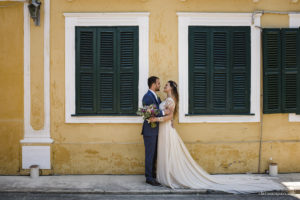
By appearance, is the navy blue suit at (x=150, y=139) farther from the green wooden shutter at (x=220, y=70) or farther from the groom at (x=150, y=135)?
the green wooden shutter at (x=220, y=70)

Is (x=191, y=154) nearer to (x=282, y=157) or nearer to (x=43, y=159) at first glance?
(x=282, y=157)

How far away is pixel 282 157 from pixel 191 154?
203cm

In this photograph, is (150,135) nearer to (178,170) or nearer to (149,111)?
(149,111)

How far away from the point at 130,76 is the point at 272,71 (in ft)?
10.2

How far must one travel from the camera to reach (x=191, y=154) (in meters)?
7.83

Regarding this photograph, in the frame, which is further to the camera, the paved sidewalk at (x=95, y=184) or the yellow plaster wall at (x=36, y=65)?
the yellow plaster wall at (x=36, y=65)

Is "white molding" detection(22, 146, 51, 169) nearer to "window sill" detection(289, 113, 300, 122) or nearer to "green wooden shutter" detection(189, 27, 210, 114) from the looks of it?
"green wooden shutter" detection(189, 27, 210, 114)

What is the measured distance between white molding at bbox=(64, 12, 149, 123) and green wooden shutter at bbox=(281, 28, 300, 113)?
9.89ft

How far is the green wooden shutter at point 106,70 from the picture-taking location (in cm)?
777

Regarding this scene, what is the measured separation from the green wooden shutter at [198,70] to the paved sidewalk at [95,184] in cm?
194

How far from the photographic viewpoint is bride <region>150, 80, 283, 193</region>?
6.91m

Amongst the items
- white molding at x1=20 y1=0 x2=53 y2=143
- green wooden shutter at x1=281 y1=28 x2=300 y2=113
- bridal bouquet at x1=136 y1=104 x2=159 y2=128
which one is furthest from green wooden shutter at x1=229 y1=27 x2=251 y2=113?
white molding at x1=20 y1=0 x2=53 y2=143

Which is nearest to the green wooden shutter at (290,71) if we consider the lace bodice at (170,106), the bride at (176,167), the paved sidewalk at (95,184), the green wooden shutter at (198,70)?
the paved sidewalk at (95,184)

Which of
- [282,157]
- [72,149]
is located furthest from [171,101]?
[282,157]
